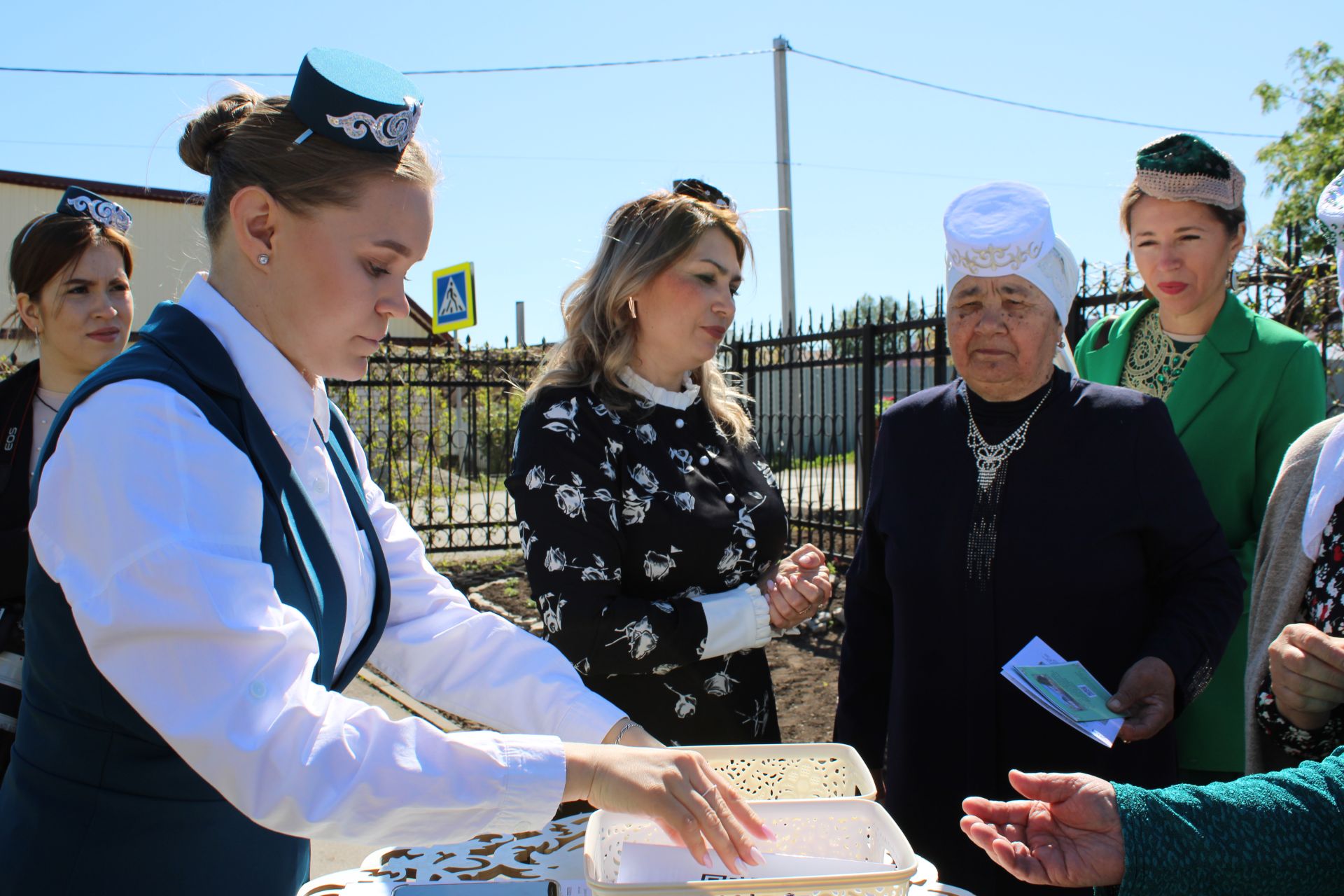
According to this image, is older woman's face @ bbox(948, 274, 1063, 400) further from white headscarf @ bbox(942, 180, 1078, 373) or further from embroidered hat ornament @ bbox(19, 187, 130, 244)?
embroidered hat ornament @ bbox(19, 187, 130, 244)

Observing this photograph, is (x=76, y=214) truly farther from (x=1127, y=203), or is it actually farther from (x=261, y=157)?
(x=1127, y=203)

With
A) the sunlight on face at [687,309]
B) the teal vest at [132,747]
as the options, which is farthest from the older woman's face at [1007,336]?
the teal vest at [132,747]

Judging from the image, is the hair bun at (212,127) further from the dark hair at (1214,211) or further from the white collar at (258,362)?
the dark hair at (1214,211)

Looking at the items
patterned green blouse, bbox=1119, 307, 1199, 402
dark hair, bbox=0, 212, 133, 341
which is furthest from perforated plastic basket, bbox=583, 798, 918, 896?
dark hair, bbox=0, 212, 133, 341

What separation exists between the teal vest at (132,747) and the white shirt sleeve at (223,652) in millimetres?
69

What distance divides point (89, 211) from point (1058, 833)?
3.08 metres

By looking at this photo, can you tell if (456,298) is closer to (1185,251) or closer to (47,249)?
(47,249)

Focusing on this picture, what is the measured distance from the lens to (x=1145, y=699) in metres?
1.88

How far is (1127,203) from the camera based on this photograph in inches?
107

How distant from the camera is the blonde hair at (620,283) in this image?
242cm

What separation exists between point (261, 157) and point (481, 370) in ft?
29.3

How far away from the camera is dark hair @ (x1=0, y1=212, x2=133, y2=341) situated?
2.71 m

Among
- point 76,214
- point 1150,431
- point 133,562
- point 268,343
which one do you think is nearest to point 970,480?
point 1150,431

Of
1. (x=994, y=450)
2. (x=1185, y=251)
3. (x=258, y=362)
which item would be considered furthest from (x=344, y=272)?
(x=1185, y=251)
